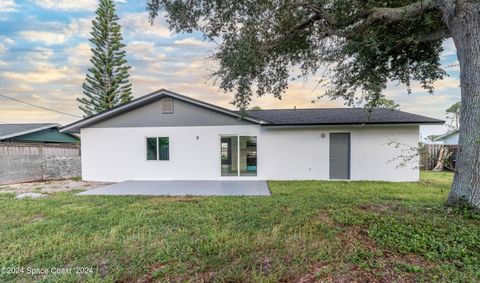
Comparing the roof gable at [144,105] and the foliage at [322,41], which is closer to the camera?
the foliage at [322,41]

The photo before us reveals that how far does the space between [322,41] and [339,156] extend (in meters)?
5.22

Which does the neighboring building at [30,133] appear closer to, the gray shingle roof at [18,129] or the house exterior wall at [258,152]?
the gray shingle roof at [18,129]

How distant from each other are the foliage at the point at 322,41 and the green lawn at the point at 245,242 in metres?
3.40

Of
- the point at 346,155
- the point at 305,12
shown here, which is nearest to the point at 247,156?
the point at 346,155

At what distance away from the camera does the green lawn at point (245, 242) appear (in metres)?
2.80

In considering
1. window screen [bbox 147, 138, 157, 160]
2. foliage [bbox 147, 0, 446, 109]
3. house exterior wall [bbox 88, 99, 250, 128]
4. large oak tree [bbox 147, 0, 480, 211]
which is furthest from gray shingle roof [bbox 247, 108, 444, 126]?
window screen [bbox 147, 138, 157, 160]

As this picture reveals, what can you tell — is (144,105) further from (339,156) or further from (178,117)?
(339,156)

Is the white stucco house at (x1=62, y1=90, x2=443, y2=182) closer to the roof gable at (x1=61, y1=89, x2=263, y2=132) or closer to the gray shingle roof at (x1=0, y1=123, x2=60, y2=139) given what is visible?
the roof gable at (x1=61, y1=89, x2=263, y2=132)

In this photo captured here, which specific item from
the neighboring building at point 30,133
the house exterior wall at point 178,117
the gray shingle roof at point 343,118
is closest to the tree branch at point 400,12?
the gray shingle roof at point 343,118

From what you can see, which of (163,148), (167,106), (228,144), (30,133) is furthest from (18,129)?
(228,144)

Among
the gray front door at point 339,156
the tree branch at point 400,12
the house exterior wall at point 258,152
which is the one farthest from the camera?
the gray front door at point 339,156

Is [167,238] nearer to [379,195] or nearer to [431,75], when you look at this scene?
[379,195]

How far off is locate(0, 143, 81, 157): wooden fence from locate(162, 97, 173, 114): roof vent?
6550 mm

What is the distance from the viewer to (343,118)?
10383mm
